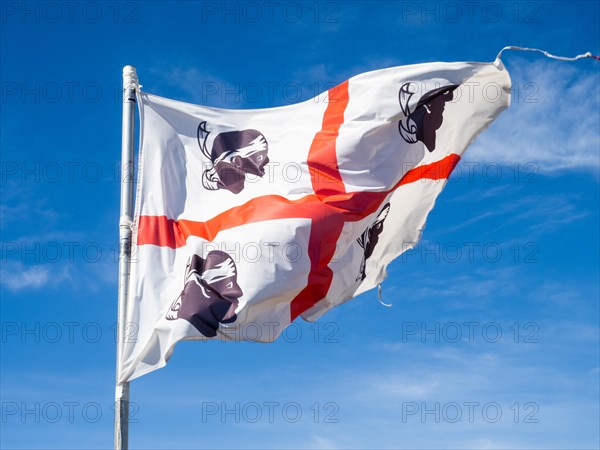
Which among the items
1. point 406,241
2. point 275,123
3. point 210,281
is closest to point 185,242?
point 210,281

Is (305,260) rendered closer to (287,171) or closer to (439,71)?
(287,171)

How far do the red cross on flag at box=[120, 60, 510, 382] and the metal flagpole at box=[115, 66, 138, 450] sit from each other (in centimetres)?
13

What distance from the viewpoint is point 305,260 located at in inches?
533

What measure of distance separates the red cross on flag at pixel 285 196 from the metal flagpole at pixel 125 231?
13cm

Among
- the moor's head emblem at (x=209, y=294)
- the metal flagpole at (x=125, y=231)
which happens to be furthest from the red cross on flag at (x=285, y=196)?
the metal flagpole at (x=125, y=231)

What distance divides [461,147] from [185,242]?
16.9ft

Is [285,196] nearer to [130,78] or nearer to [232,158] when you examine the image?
[232,158]

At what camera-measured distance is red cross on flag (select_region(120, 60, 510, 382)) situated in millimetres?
12977

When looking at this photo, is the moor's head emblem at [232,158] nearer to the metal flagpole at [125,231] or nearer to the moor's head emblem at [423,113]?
the metal flagpole at [125,231]

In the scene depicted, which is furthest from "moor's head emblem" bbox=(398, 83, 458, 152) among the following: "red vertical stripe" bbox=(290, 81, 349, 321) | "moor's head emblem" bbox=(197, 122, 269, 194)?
"moor's head emblem" bbox=(197, 122, 269, 194)

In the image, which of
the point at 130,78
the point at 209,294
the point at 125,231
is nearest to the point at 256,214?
the point at 209,294

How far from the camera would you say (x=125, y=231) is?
13.2 metres

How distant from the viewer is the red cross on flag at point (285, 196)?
42.6 ft

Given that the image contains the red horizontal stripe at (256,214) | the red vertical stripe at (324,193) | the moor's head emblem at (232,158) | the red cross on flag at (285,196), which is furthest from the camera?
the moor's head emblem at (232,158)
